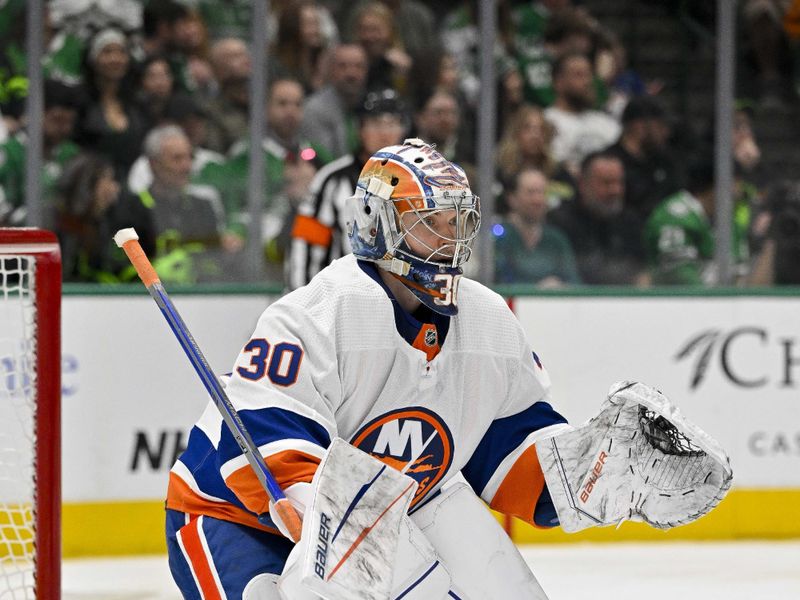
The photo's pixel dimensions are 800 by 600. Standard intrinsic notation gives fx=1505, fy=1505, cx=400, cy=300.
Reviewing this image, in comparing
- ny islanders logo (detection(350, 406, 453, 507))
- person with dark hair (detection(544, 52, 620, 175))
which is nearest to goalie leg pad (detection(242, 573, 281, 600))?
ny islanders logo (detection(350, 406, 453, 507))

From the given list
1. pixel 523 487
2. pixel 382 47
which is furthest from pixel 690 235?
pixel 523 487

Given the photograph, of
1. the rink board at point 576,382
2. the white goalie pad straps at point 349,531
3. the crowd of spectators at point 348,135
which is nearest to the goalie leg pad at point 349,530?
the white goalie pad straps at point 349,531

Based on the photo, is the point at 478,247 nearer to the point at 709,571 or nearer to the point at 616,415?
the point at 709,571

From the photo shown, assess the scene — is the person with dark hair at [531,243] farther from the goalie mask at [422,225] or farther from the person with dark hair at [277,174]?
the goalie mask at [422,225]

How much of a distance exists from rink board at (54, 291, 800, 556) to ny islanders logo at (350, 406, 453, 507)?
2348 millimetres

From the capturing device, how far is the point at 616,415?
229 centimetres

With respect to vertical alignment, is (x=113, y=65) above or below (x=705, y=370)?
above

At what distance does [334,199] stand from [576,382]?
1038 mm

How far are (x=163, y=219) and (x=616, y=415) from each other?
9.05 feet

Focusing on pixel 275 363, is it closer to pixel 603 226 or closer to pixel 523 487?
pixel 523 487

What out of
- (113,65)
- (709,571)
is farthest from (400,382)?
(113,65)

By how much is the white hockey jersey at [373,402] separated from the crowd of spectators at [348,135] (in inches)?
81.0

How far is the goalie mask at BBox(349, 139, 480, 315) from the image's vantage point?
2.24 m

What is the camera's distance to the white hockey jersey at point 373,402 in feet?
6.86
